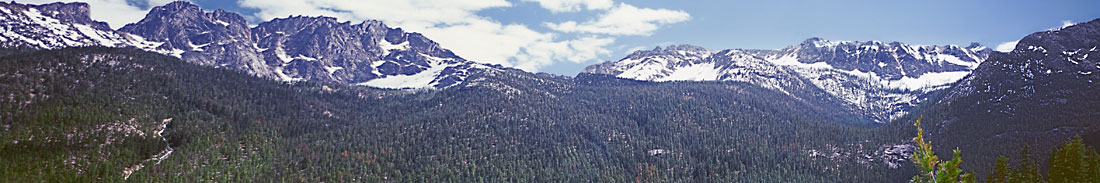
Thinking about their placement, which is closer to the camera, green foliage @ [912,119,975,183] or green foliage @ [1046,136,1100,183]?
green foliage @ [912,119,975,183]

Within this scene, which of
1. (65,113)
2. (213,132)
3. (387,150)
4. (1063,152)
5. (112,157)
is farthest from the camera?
(387,150)

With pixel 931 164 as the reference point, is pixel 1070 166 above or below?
below

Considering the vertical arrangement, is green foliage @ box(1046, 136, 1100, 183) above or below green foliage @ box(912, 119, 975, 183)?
below

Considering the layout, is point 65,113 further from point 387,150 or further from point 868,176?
point 868,176

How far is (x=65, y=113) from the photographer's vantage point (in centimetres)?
15262

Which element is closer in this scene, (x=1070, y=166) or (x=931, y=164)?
→ (x=931, y=164)

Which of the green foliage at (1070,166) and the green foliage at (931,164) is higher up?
the green foliage at (931,164)

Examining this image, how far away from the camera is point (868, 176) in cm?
18262

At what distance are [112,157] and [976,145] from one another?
731 ft

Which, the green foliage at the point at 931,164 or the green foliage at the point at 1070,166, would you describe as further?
the green foliage at the point at 1070,166

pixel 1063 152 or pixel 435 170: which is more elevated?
pixel 1063 152

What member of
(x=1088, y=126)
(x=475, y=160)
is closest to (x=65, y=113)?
(x=475, y=160)

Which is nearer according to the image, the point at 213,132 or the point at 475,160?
the point at 213,132

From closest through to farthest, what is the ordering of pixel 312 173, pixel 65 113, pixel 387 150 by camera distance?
pixel 65 113
pixel 312 173
pixel 387 150
